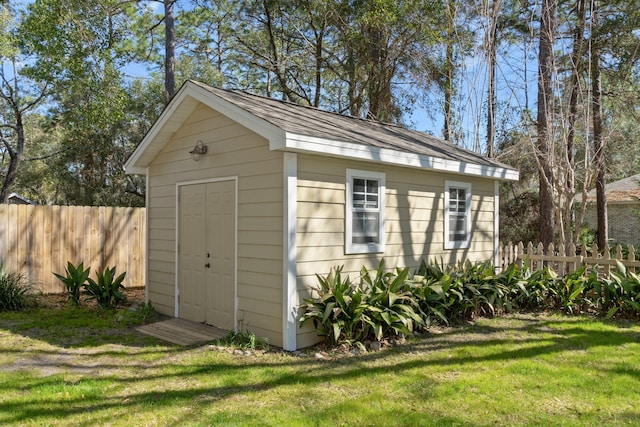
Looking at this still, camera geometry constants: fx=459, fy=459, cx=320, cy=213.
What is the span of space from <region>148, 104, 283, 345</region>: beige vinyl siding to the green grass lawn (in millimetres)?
653

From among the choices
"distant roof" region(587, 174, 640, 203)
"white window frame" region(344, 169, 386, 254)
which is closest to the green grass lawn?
"white window frame" region(344, 169, 386, 254)

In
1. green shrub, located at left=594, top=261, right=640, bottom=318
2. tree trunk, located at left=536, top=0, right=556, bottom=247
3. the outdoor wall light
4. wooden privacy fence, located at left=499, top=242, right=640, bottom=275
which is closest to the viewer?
the outdoor wall light

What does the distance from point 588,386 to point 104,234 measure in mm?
9601

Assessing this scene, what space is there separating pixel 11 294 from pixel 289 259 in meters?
5.64

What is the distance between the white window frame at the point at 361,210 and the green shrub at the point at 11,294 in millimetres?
5944

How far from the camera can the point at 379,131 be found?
8.27 meters

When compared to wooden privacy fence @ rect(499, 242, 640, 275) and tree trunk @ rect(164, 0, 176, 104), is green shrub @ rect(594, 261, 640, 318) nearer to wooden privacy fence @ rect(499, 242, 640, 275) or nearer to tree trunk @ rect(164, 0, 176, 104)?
wooden privacy fence @ rect(499, 242, 640, 275)

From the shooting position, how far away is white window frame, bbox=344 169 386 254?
6191 millimetres


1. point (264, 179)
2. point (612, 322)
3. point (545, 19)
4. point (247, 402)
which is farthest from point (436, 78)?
point (247, 402)

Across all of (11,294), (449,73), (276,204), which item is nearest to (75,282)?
(11,294)

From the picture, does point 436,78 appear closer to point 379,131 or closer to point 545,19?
point 545,19

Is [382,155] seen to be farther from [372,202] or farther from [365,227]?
[365,227]

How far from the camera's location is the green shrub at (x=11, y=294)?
25.8ft

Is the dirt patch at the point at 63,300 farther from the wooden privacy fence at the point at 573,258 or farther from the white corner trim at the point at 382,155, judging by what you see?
the wooden privacy fence at the point at 573,258
